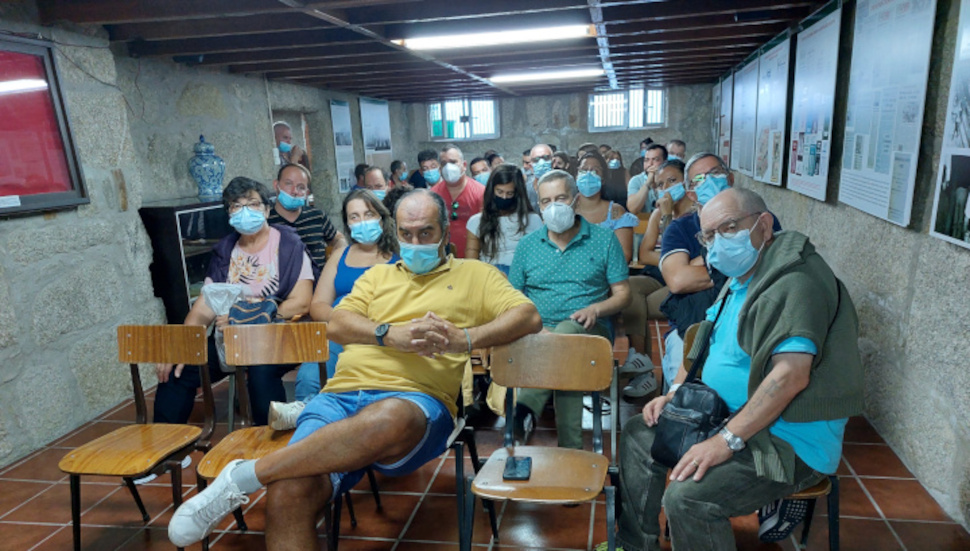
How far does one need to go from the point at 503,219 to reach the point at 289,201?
A: 145 cm

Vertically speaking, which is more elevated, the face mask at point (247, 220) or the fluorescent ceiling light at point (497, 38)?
the fluorescent ceiling light at point (497, 38)

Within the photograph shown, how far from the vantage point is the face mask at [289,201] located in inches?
156

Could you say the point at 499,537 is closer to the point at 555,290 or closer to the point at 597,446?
the point at 597,446

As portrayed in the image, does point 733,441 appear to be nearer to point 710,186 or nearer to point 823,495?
point 823,495

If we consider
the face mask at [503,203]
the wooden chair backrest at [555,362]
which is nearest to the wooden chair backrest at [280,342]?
the wooden chair backrest at [555,362]

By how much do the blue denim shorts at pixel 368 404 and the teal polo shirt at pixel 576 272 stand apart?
1.01 metres

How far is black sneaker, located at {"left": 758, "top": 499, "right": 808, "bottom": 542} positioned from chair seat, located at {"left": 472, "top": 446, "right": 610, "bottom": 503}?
2.03 ft

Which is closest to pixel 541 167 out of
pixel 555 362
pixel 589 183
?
pixel 589 183

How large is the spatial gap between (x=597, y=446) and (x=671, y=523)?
1.29ft

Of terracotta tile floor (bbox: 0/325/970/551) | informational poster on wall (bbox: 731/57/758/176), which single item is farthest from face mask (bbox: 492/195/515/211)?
informational poster on wall (bbox: 731/57/758/176)

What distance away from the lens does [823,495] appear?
2012 millimetres

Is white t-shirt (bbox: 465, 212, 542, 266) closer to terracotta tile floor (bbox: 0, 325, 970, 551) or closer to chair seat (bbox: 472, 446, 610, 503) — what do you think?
terracotta tile floor (bbox: 0, 325, 970, 551)

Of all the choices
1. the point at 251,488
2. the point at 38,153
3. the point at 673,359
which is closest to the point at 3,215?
the point at 38,153

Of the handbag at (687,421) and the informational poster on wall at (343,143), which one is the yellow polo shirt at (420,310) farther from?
the informational poster on wall at (343,143)
